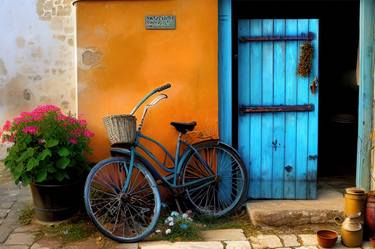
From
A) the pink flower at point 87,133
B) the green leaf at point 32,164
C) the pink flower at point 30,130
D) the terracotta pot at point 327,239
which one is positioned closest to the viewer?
the terracotta pot at point 327,239

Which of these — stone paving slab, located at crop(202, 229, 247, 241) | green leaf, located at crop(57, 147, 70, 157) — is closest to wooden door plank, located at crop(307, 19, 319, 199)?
stone paving slab, located at crop(202, 229, 247, 241)

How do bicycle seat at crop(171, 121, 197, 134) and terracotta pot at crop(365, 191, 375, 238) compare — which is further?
bicycle seat at crop(171, 121, 197, 134)

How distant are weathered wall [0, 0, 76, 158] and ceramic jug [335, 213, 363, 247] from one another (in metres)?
6.31

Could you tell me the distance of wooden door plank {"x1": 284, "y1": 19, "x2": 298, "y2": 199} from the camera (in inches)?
218

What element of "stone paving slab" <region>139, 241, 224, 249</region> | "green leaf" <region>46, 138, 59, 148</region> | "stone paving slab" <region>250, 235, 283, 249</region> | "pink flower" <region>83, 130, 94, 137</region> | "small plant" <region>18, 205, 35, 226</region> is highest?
"pink flower" <region>83, 130, 94, 137</region>

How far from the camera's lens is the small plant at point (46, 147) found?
4.86 meters

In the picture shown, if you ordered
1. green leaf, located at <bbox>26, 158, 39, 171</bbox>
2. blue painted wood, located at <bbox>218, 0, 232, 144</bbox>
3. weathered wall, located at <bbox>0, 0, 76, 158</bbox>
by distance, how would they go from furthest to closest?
weathered wall, located at <bbox>0, 0, 76, 158</bbox> < blue painted wood, located at <bbox>218, 0, 232, 144</bbox> < green leaf, located at <bbox>26, 158, 39, 171</bbox>

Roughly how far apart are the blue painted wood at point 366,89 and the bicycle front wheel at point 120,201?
2454 millimetres

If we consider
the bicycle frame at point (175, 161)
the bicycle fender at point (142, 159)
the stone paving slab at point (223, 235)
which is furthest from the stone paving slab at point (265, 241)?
the bicycle fender at point (142, 159)

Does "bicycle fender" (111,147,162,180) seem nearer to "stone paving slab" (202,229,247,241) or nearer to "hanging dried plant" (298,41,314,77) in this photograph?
"stone paving slab" (202,229,247,241)

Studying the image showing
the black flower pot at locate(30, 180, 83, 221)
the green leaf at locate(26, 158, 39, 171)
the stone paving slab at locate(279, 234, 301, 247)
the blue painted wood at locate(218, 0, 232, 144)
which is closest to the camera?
the stone paving slab at locate(279, 234, 301, 247)

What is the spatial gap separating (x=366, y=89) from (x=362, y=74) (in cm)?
18

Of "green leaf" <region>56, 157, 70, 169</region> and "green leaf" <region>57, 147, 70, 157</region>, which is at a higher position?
"green leaf" <region>57, 147, 70, 157</region>

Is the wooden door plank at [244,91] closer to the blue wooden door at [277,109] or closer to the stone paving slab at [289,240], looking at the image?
the blue wooden door at [277,109]
